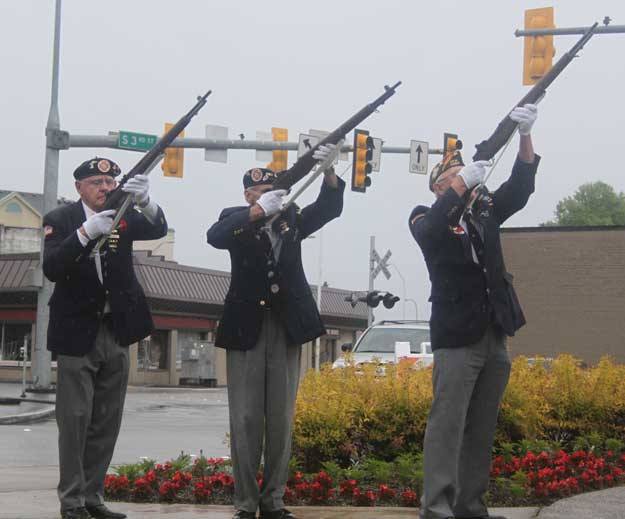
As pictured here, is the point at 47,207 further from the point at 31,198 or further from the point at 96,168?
the point at 31,198

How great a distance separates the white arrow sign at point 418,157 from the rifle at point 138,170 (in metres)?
16.8

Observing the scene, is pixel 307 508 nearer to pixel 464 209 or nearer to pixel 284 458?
pixel 284 458

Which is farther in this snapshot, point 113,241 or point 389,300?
point 389,300

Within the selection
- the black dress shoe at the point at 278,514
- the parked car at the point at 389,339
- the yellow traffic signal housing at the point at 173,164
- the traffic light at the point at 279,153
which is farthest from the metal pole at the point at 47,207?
the black dress shoe at the point at 278,514

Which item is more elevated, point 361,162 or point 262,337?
point 361,162

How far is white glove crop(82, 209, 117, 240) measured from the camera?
5.81m

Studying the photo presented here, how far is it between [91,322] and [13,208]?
69091mm

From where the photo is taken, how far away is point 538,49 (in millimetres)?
15625

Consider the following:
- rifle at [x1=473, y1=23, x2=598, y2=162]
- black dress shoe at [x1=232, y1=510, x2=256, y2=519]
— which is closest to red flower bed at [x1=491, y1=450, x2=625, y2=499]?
black dress shoe at [x1=232, y1=510, x2=256, y2=519]

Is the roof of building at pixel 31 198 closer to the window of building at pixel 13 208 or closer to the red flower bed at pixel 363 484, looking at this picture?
the window of building at pixel 13 208

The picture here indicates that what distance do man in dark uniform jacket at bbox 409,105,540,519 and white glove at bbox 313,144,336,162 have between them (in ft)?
1.91

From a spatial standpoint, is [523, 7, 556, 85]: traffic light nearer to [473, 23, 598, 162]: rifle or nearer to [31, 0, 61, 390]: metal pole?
[473, 23, 598, 162]: rifle

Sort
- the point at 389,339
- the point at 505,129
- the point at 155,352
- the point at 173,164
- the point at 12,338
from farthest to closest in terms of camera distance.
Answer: the point at 155,352 → the point at 12,338 → the point at 173,164 → the point at 389,339 → the point at 505,129

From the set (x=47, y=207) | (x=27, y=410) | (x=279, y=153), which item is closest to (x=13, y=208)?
(x=47, y=207)
